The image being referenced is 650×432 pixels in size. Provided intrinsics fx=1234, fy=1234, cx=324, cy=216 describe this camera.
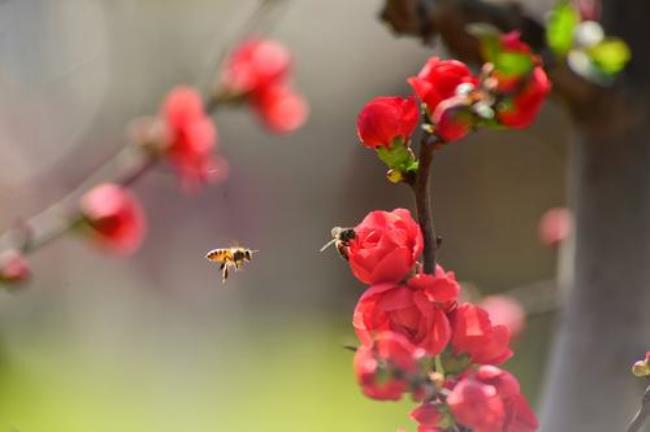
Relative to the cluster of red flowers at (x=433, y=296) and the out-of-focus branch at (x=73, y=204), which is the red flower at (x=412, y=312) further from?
the out-of-focus branch at (x=73, y=204)

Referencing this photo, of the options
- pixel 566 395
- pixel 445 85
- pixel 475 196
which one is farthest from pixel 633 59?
pixel 475 196

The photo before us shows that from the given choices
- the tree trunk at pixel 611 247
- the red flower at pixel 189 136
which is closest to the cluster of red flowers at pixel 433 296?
the tree trunk at pixel 611 247

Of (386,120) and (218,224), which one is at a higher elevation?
(218,224)

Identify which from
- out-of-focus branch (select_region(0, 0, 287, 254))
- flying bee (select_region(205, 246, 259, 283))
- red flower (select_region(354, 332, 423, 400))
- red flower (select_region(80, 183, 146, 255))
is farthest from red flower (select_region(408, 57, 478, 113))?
red flower (select_region(80, 183, 146, 255))

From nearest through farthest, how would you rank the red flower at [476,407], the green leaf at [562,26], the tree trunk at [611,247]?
the red flower at [476,407]
the green leaf at [562,26]
the tree trunk at [611,247]

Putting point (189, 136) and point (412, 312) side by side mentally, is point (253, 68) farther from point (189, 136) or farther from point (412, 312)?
point (412, 312)

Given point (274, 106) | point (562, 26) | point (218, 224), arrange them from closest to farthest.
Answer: point (562, 26) < point (274, 106) < point (218, 224)

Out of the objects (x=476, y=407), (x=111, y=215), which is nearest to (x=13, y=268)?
(x=111, y=215)
